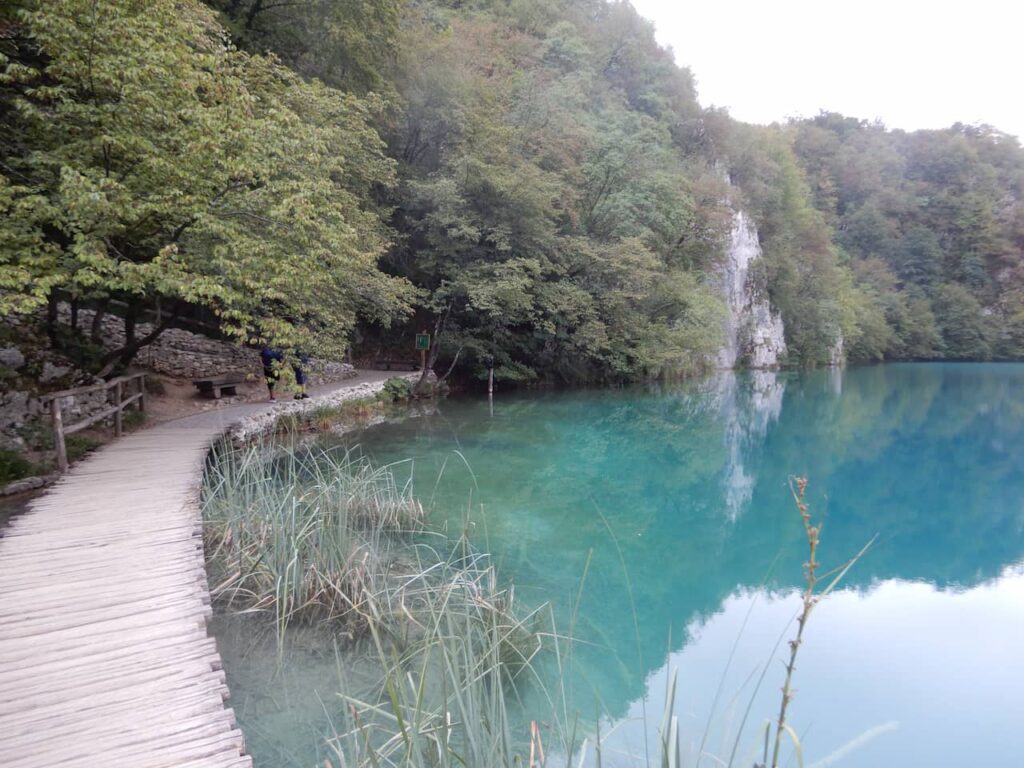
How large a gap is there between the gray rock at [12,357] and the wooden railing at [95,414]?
1.19 metres

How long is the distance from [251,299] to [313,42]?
10250 millimetres

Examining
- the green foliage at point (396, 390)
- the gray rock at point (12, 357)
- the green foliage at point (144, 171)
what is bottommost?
the green foliage at point (396, 390)

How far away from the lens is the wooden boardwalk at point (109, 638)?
2232 millimetres

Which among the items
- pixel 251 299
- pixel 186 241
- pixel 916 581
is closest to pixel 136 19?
pixel 186 241

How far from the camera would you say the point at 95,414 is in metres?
6.66

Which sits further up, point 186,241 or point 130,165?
point 130,165

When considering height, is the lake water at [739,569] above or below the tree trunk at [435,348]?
below

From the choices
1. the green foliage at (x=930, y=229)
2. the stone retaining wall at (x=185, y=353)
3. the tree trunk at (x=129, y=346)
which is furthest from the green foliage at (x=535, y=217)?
the green foliage at (x=930, y=229)

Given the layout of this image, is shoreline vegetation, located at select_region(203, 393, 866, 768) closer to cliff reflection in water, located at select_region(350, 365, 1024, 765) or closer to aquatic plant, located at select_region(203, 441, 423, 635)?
aquatic plant, located at select_region(203, 441, 423, 635)

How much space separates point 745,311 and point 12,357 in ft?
98.6

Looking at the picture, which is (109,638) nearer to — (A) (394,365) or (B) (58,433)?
(B) (58,433)

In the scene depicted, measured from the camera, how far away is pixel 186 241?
22.3ft

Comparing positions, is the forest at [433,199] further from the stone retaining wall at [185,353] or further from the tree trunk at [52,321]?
the stone retaining wall at [185,353]

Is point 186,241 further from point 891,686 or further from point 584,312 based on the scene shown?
point 584,312
